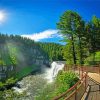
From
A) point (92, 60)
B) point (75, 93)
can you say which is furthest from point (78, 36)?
point (75, 93)

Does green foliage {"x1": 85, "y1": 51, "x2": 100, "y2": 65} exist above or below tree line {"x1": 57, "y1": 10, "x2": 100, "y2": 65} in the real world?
below

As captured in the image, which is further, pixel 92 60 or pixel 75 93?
pixel 92 60

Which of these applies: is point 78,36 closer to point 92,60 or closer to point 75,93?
point 92,60

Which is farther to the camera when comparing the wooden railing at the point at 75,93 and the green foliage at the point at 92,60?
the green foliage at the point at 92,60

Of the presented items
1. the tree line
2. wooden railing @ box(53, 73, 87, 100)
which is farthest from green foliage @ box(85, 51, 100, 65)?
wooden railing @ box(53, 73, 87, 100)

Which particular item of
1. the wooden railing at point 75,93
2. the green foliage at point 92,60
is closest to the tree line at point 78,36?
the green foliage at point 92,60

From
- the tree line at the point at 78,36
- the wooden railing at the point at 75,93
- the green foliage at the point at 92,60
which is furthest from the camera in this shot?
the tree line at the point at 78,36

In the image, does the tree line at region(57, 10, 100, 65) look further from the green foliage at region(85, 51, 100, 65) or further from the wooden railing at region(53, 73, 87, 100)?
the wooden railing at region(53, 73, 87, 100)

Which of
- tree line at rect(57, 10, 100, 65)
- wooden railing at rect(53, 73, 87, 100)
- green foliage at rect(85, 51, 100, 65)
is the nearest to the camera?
wooden railing at rect(53, 73, 87, 100)

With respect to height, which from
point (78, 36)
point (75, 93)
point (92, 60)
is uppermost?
point (78, 36)

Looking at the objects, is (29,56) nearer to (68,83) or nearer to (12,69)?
(12,69)

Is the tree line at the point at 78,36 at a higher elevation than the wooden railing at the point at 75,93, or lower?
higher

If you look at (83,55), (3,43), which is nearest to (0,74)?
(83,55)

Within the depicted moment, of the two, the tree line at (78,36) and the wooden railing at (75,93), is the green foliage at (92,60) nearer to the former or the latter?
the tree line at (78,36)
